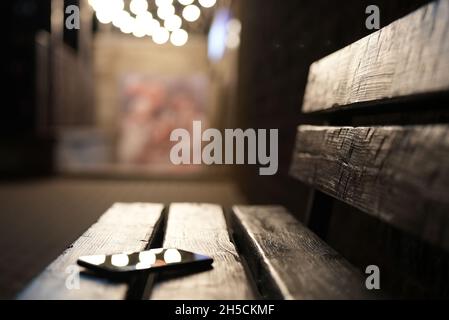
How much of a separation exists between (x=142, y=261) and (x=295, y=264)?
314mm

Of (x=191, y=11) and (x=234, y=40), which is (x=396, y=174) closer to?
(x=234, y=40)

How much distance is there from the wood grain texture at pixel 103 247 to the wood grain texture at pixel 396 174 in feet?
1.64

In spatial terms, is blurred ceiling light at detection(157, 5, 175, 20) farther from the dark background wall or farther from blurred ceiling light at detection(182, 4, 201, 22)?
the dark background wall

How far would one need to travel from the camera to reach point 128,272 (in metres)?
0.92

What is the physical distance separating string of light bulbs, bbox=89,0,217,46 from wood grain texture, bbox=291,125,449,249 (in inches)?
258

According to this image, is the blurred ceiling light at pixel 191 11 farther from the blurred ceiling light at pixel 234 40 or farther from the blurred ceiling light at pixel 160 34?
the blurred ceiling light at pixel 160 34

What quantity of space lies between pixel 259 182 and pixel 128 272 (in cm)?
315

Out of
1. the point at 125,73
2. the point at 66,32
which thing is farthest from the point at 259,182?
the point at 125,73

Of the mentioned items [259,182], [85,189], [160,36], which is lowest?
[85,189]

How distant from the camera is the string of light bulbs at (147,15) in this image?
25.3 ft

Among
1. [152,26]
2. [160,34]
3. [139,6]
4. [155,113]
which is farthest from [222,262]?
[155,113]

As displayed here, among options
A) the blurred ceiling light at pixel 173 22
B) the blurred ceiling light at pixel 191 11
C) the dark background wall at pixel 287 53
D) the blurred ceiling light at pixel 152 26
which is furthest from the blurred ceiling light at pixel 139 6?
the dark background wall at pixel 287 53

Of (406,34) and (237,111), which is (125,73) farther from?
(406,34)

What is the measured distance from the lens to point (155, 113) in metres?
16.7
